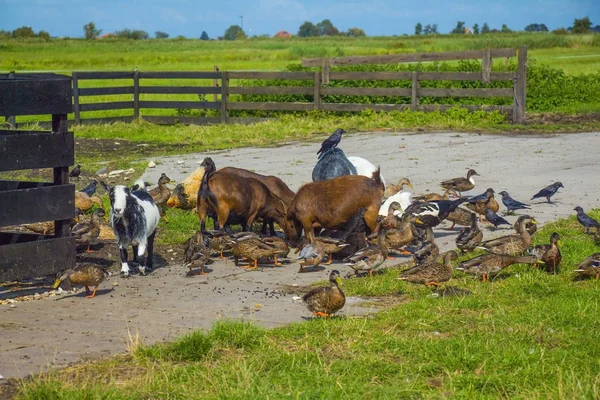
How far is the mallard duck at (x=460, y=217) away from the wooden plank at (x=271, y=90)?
Result: 18.4 m

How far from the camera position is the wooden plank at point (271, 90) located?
3127cm

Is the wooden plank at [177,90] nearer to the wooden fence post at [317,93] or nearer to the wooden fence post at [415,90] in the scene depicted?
the wooden fence post at [317,93]

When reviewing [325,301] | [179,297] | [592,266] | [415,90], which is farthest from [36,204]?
[415,90]

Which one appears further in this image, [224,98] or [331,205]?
[224,98]

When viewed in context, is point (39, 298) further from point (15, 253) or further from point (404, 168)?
point (404, 168)

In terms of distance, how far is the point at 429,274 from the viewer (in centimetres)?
959

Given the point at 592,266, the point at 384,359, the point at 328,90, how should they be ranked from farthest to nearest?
the point at 328,90 → the point at 592,266 → the point at 384,359

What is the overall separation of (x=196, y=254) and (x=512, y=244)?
139 inches

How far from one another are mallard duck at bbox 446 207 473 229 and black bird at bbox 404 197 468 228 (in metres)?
0.19

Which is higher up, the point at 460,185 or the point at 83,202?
the point at 460,185

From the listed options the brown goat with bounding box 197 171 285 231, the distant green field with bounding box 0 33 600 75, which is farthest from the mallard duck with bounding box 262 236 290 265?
the distant green field with bounding box 0 33 600 75

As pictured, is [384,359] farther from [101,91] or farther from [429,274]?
[101,91]

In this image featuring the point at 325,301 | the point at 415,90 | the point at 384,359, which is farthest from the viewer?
the point at 415,90

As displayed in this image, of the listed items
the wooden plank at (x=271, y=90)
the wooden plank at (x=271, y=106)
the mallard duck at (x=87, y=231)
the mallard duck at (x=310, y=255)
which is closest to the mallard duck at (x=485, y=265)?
the mallard duck at (x=310, y=255)
